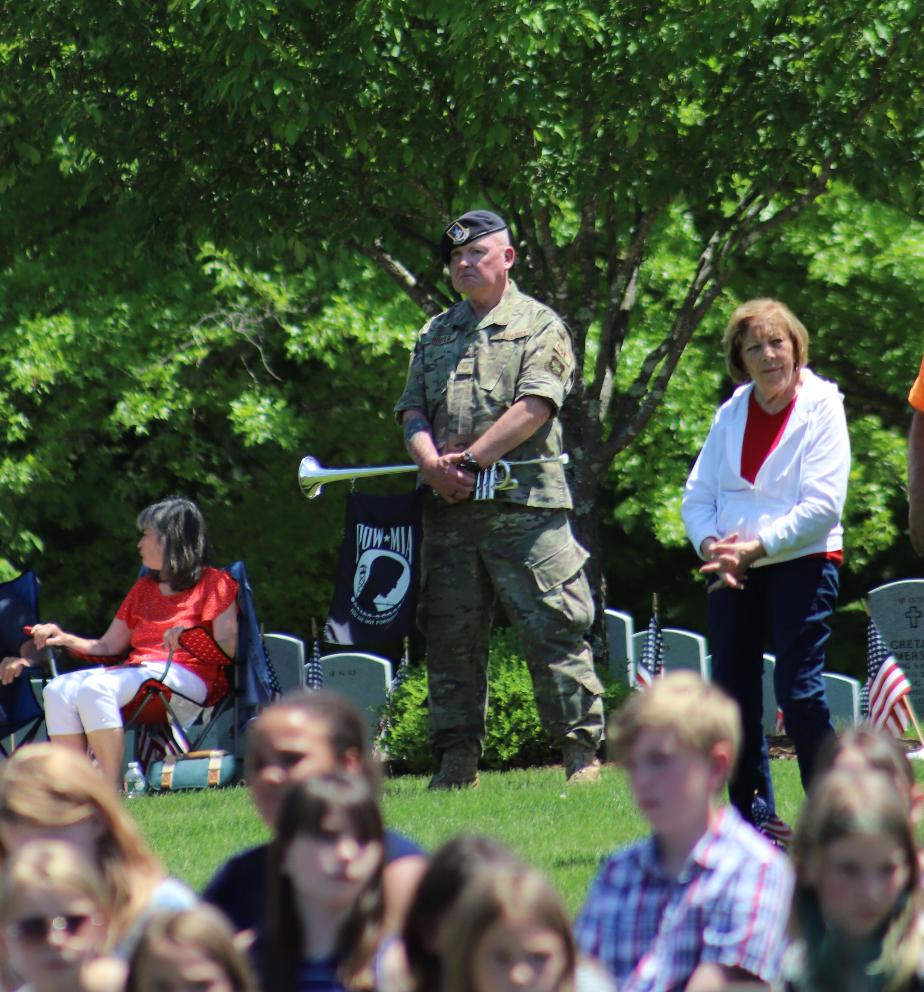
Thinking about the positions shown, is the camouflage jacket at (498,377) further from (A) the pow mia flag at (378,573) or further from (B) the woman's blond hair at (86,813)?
(B) the woman's blond hair at (86,813)

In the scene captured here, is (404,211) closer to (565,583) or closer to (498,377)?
(498,377)

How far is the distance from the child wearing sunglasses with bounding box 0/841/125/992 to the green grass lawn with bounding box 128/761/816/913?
203 centimetres

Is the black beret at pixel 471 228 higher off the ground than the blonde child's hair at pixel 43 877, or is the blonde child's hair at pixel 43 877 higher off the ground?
the black beret at pixel 471 228

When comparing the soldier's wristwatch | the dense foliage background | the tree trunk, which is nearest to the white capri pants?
the soldier's wristwatch

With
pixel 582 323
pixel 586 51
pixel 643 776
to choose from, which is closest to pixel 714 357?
pixel 582 323

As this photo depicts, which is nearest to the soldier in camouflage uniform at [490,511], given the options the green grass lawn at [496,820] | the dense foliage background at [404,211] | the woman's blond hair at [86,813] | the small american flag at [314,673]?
the green grass lawn at [496,820]

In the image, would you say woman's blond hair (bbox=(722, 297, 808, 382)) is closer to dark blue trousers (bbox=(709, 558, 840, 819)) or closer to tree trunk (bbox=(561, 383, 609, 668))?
dark blue trousers (bbox=(709, 558, 840, 819))

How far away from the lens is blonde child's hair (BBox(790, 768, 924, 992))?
316 centimetres

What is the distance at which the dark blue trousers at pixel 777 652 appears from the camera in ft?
20.2

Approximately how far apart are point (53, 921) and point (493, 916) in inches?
32.1

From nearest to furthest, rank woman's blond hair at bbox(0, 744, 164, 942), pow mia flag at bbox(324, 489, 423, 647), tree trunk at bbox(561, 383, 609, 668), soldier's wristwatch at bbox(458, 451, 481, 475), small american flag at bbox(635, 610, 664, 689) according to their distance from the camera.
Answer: woman's blond hair at bbox(0, 744, 164, 942), soldier's wristwatch at bbox(458, 451, 481, 475), pow mia flag at bbox(324, 489, 423, 647), tree trunk at bbox(561, 383, 609, 668), small american flag at bbox(635, 610, 664, 689)

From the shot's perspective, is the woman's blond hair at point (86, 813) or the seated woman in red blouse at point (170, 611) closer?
the woman's blond hair at point (86, 813)

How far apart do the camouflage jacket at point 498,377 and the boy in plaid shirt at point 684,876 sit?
441cm

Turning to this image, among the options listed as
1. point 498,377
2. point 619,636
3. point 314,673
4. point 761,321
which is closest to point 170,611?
point 498,377
